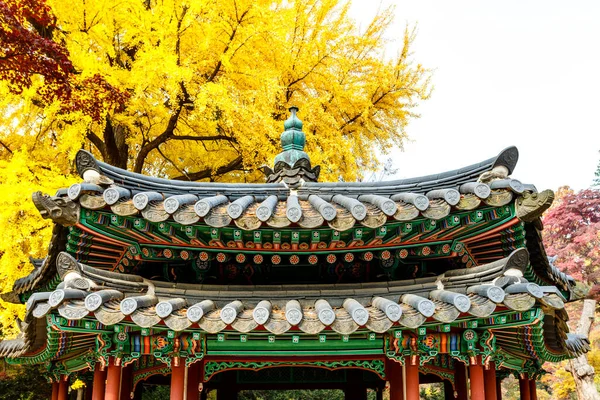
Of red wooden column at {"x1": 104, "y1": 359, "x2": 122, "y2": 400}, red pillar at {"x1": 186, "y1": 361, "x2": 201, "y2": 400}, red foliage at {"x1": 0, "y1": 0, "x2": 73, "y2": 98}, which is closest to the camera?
red wooden column at {"x1": 104, "y1": 359, "x2": 122, "y2": 400}

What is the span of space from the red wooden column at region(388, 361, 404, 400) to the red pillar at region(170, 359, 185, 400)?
210 centimetres

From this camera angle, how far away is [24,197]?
8.13 meters

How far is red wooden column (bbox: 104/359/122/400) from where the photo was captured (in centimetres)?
475

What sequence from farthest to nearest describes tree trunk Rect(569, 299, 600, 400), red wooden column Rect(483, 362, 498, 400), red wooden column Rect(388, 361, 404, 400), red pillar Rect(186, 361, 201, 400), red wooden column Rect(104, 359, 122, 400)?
tree trunk Rect(569, 299, 600, 400), red wooden column Rect(483, 362, 498, 400), red wooden column Rect(388, 361, 404, 400), red pillar Rect(186, 361, 201, 400), red wooden column Rect(104, 359, 122, 400)

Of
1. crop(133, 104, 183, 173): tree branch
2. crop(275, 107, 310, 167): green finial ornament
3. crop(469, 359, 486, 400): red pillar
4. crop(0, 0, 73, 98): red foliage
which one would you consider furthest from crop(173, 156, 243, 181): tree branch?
crop(469, 359, 486, 400): red pillar

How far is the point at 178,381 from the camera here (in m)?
4.84

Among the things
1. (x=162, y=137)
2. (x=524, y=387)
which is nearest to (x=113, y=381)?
(x=524, y=387)

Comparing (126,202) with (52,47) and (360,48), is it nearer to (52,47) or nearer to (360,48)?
(52,47)

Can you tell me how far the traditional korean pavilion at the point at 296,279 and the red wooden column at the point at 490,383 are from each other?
2.5 inches

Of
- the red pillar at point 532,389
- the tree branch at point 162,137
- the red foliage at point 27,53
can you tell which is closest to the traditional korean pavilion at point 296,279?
the red pillar at point 532,389

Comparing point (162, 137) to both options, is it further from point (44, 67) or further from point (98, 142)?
point (44, 67)

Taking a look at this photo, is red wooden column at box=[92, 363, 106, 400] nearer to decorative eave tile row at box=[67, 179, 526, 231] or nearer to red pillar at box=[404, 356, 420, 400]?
decorative eave tile row at box=[67, 179, 526, 231]

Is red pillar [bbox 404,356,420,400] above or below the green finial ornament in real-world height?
below

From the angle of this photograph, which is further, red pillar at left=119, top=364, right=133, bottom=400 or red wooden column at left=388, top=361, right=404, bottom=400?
red pillar at left=119, top=364, right=133, bottom=400
